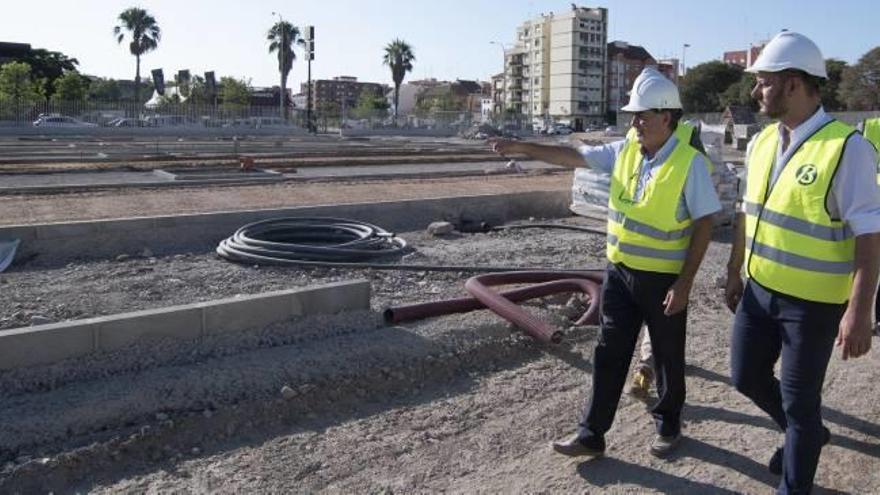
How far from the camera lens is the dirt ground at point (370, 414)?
399 centimetres

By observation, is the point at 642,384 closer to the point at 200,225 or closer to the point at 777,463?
the point at 777,463

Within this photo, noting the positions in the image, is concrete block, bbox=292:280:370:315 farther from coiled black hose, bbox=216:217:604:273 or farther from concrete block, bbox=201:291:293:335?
coiled black hose, bbox=216:217:604:273

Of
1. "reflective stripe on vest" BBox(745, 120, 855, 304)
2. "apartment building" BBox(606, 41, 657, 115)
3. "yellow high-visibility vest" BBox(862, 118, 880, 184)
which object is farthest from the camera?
"apartment building" BBox(606, 41, 657, 115)

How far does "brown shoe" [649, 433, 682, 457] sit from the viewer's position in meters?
4.16

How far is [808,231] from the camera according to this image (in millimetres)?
3283

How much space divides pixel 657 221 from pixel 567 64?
4978 inches

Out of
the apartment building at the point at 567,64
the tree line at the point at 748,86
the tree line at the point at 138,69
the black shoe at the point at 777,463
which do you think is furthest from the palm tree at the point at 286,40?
the black shoe at the point at 777,463

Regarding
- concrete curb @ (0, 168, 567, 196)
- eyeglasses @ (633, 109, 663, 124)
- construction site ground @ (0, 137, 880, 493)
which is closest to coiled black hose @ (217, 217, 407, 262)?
construction site ground @ (0, 137, 880, 493)

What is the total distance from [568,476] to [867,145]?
2059 millimetres

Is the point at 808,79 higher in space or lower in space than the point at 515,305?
higher

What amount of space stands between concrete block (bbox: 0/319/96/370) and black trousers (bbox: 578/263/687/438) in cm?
338

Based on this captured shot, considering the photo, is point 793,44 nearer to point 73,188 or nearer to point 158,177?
point 73,188

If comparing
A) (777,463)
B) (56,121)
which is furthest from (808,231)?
(56,121)

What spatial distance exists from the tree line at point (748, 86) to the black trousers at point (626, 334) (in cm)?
5000
